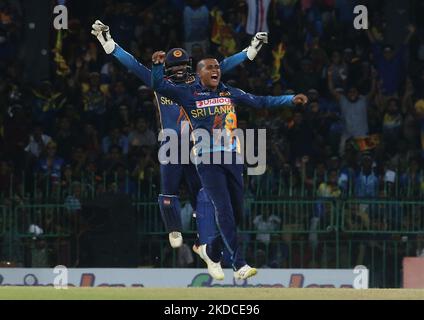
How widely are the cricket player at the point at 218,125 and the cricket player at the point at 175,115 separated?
423 mm

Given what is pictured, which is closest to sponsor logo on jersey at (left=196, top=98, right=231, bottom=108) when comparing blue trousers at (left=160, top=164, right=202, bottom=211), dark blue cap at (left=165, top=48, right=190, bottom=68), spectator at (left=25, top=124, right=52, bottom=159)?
dark blue cap at (left=165, top=48, right=190, bottom=68)

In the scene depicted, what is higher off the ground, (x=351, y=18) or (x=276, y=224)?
(x=351, y=18)

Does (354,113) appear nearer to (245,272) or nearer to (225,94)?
(225,94)

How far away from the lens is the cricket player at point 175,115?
725 inches

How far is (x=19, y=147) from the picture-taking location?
1006 inches

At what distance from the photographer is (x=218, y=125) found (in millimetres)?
17828

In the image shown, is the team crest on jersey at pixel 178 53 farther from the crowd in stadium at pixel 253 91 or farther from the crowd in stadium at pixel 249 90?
the crowd in stadium at pixel 249 90

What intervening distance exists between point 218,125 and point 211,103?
0.91 feet

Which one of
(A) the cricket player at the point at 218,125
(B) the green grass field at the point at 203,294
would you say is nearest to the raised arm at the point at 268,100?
(A) the cricket player at the point at 218,125

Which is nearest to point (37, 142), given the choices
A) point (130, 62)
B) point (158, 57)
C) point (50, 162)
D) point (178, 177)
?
point (50, 162)

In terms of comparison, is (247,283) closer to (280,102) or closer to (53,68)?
(280,102)

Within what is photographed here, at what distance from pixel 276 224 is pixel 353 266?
1.28 metres

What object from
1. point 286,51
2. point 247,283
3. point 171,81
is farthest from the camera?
point 286,51
